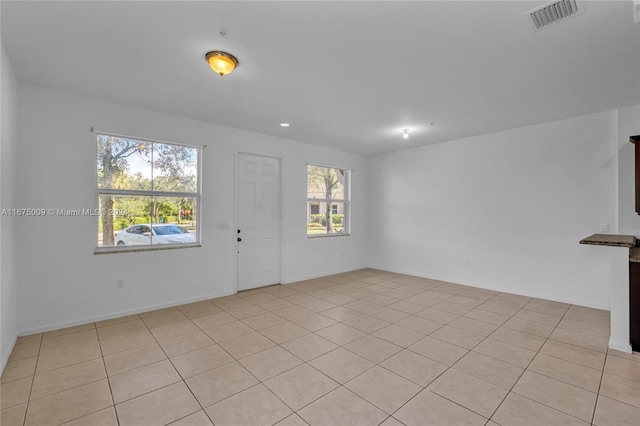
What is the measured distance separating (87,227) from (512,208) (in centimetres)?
602

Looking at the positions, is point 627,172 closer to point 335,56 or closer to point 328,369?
point 335,56

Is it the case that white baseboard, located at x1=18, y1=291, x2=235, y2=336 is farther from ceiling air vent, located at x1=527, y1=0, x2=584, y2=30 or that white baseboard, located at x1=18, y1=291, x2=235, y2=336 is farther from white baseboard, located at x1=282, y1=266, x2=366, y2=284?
ceiling air vent, located at x1=527, y1=0, x2=584, y2=30

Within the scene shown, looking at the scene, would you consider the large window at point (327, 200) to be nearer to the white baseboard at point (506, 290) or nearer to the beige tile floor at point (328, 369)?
the white baseboard at point (506, 290)

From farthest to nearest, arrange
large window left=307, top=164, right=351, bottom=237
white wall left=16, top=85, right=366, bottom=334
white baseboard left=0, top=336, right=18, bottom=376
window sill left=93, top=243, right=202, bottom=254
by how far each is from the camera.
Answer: large window left=307, top=164, right=351, bottom=237
window sill left=93, top=243, right=202, bottom=254
white wall left=16, top=85, right=366, bottom=334
white baseboard left=0, top=336, right=18, bottom=376

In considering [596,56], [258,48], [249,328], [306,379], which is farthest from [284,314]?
[596,56]

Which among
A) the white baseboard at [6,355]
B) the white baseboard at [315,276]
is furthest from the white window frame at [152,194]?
the white baseboard at [315,276]

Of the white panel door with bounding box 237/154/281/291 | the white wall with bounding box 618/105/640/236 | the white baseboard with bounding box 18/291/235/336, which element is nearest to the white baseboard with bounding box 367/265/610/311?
the white wall with bounding box 618/105/640/236

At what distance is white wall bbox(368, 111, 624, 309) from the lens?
4.02 m

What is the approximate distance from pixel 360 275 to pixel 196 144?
4002 mm

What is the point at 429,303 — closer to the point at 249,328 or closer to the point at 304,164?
the point at 249,328

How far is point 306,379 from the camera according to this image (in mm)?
2342

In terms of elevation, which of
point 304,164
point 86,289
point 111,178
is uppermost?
point 304,164

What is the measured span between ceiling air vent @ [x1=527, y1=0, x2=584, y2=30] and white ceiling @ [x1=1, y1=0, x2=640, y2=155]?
66mm

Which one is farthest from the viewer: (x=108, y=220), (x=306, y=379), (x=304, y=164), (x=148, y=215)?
(x=304, y=164)
